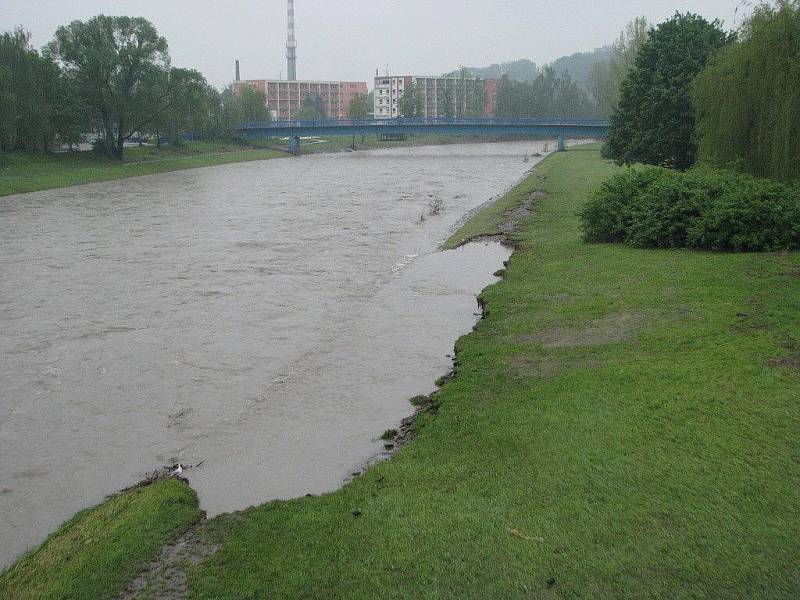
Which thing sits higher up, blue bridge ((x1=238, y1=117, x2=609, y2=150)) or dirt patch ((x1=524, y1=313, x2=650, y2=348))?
blue bridge ((x1=238, y1=117, x2=609, y2=150))

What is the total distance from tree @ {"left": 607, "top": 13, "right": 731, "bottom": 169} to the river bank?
82.3 feet

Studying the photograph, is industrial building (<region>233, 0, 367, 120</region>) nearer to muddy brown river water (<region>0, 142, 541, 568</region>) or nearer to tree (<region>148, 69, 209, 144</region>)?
tree (<region>148, 69, 209, 144</region>)

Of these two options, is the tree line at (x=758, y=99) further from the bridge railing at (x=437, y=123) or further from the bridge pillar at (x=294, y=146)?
the bridge pillar at (x=294, y=146)

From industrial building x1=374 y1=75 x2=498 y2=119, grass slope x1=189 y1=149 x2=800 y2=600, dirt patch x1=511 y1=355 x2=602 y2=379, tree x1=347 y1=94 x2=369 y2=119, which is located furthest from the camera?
industrial building x1=374 y1=75 x2=498 y2=119

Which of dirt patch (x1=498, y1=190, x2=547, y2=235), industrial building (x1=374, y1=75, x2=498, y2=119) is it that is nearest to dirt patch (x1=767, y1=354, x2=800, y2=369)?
dirt patch (x1=498, y1=190, x2=547, y2=235)

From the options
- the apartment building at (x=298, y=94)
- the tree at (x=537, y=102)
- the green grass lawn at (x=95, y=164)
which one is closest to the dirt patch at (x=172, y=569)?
the green grass lawn at (x=95, y=164)

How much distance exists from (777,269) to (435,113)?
162 metres

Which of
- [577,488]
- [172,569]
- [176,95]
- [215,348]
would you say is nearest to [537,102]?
[176,95]

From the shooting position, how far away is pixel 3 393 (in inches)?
444

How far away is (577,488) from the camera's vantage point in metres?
6.62

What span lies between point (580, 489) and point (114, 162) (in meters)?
60.8

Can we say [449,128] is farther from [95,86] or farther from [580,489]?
[580,489]

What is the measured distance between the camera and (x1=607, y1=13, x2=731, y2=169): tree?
34812 mm

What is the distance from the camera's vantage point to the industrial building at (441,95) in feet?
474
